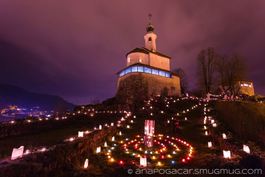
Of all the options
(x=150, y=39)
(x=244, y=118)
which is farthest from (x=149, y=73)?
(x=244, y=118)

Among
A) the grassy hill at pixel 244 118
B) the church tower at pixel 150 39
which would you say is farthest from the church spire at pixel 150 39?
the grassy hill at pixel 244 118

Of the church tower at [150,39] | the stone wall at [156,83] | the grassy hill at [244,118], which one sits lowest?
the grassy hill at [244,118]

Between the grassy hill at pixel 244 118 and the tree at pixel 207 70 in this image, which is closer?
the grassy hill at pixel 244 118

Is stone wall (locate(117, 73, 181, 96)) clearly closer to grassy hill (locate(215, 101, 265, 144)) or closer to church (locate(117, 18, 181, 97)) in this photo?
church (locate(117, 18, 181, 97))

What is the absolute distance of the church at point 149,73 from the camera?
42.2 metres

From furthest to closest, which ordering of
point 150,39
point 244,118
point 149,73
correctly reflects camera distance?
point 150,39 < point 149,73 < point 244,118

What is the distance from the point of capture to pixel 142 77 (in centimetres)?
4184

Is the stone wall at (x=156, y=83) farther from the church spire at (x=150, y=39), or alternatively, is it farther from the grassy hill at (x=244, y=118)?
the grassy hill at (x=244, y=118)

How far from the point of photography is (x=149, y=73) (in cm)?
4331

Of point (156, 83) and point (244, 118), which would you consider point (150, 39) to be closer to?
point (156, 83)

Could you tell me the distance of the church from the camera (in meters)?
42.2

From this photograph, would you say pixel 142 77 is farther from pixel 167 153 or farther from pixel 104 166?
pixel 104 166

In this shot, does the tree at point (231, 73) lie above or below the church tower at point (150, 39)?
below

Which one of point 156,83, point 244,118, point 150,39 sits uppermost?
point 150,39
